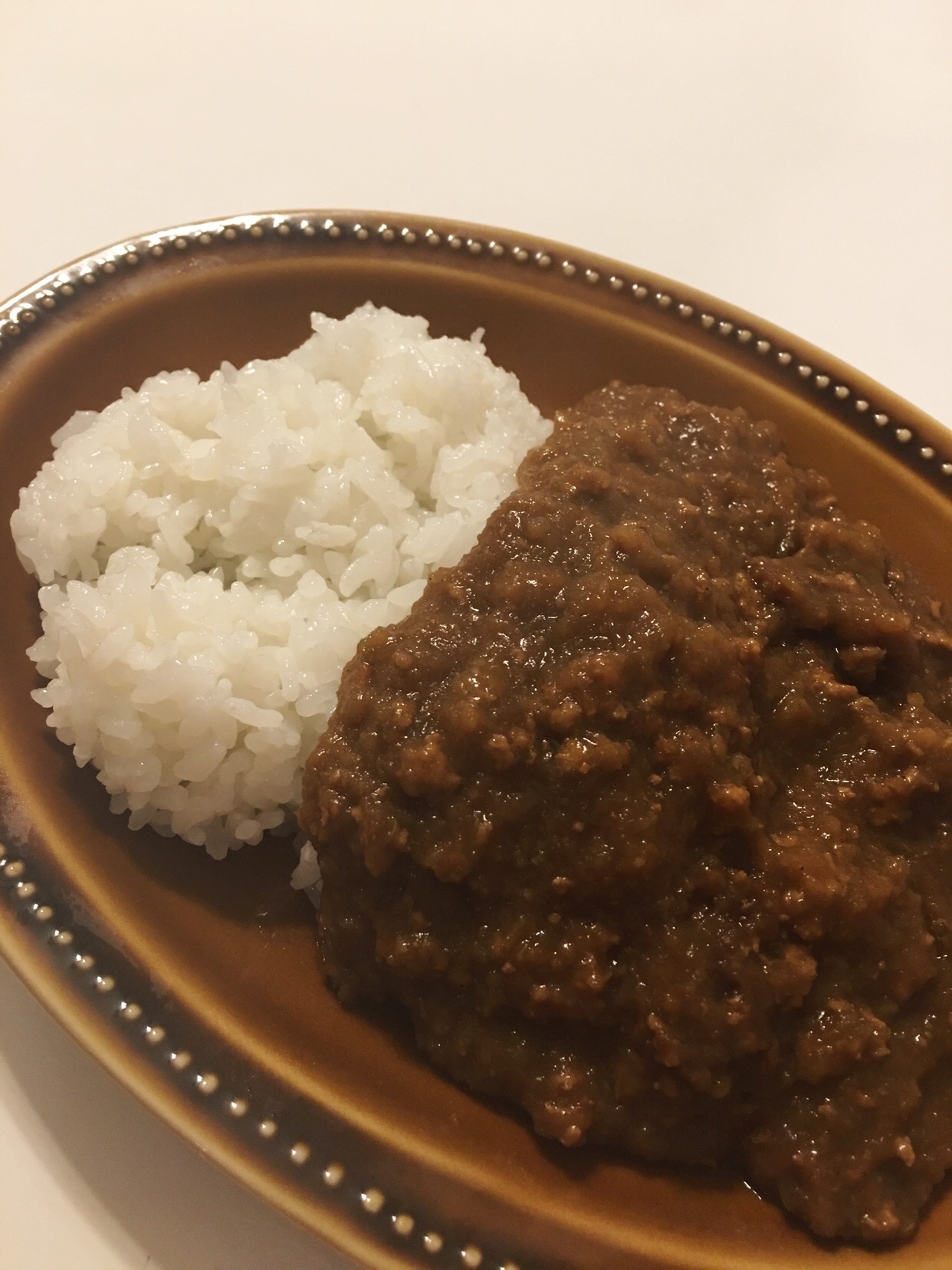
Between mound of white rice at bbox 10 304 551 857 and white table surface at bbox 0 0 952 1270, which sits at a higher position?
white table surface at bbox 0 0 952 1270

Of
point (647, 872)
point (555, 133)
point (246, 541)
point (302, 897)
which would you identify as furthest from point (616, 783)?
point (555, 133)

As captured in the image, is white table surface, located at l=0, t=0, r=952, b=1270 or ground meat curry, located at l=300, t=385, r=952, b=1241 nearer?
ground meat curry, located at l=300, t=385, r=952, b=1241

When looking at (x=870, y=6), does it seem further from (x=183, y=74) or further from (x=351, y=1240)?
(x=351, y=1240)

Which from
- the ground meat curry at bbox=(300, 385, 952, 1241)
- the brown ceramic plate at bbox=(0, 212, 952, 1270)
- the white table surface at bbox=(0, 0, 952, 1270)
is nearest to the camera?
the brown ceramic plate at bbox=(0, 212, 952, 1270)

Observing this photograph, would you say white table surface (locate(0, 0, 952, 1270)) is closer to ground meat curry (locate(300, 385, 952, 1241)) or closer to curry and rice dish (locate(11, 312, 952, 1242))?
curry and rice dish (locate(11, 312, 952, 1242))

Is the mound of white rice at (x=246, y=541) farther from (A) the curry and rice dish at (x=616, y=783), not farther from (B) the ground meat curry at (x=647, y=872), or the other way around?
(B) the ground meat curry at (x=647, y=872)

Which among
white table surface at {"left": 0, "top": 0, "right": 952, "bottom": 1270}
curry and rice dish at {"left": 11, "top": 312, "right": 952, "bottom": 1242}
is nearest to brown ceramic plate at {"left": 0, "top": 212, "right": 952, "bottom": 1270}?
curry and rice dish at {"left": 11, "top": 312, "right": 952, "bottom": 1242}

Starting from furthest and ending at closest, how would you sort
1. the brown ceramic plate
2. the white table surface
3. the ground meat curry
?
the white table surface < the ground meat curry < the brown ceramic plate
